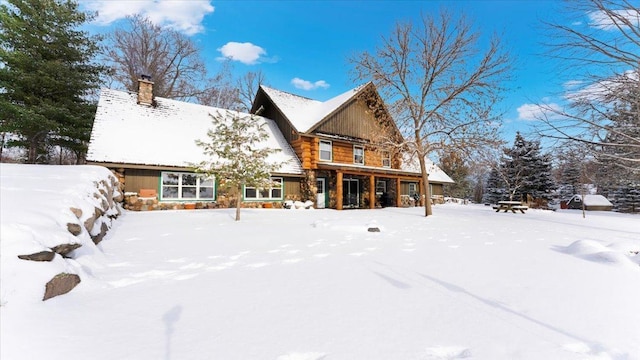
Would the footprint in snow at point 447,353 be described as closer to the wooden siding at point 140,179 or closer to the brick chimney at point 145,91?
the wooden siding at point 140,179

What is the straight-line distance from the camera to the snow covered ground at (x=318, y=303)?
7.00 ft

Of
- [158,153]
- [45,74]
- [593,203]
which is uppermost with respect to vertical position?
[45,74]

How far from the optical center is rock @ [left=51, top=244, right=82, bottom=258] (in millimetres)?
3300

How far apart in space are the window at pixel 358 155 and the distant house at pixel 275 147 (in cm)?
7

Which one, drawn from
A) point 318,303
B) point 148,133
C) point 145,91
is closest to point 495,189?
point 148,133

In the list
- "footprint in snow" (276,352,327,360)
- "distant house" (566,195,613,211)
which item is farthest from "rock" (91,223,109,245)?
"distant house" (566,195,613,211)

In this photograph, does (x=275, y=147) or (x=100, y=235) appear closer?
(x=100, y=235)

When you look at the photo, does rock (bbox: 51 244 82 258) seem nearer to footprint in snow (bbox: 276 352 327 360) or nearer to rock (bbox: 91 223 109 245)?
rock (bbox: 91 223 109 245)

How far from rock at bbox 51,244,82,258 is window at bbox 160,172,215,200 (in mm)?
9152

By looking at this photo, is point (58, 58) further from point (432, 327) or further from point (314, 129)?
point (432, 327)

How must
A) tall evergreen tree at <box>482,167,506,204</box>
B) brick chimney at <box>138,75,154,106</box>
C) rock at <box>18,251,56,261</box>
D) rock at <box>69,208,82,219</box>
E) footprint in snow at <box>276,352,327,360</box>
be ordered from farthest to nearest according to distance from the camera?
tall evergreen tree at <box>482,167,506,204</box>, brick chimney at <box>138,75,154,106</box>, rock at <box>69,208,82,219</box>, rock at <box>18,251,56,261</box>, footprint in snow at <box>276,352,327,360</box>

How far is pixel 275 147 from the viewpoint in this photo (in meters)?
16.6

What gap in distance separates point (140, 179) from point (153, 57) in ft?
53.9

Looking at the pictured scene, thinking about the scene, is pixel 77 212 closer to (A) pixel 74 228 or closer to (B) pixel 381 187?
(A) pixel 74 228
